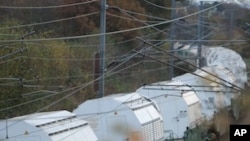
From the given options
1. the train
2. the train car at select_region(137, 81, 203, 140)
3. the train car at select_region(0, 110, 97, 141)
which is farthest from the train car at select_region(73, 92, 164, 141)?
the train car at select_region(137, 81, 203, 140)

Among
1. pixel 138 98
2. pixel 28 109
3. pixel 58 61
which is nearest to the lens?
pixel 138 98

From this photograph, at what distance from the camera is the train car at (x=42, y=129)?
7.83m

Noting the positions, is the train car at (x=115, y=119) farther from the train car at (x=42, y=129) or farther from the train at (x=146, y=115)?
the train car at (x=42, y=129)

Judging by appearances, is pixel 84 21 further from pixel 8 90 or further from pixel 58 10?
pixel 8 90

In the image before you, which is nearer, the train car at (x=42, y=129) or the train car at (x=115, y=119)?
the train car at (x=42, y=129)

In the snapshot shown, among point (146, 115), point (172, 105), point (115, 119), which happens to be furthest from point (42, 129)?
point (172, 105)

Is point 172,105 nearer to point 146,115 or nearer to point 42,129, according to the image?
point 146,115

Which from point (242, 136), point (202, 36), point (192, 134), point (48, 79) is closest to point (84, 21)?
point (202, 36)

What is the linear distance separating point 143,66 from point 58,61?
14.7 feet

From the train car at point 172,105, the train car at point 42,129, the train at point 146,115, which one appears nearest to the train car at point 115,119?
the train at point 146,115

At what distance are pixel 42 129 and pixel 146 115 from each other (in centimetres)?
285

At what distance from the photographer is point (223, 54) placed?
1630 centimetres

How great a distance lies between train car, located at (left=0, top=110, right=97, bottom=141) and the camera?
25.7 feet

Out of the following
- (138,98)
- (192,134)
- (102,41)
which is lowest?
(192,134)
